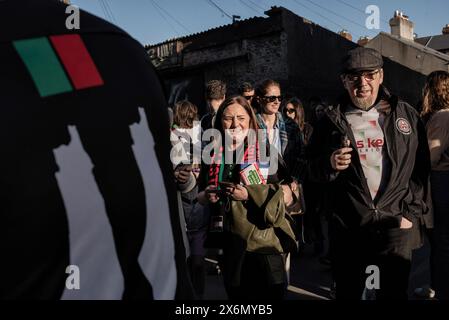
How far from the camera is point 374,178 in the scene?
2975 millimetres

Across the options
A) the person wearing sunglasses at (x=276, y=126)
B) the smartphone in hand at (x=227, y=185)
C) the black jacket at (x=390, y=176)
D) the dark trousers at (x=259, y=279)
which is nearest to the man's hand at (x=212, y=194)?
the smartphone in hand at (x=227, y=185)

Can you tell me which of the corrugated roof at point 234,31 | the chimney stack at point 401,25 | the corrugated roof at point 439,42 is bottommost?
the corrugated roof at point 234,31

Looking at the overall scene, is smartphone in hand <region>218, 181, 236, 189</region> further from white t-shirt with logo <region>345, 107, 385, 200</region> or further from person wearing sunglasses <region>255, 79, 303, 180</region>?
person wearing sunglasses <region>255, 79, 303, 180</region>

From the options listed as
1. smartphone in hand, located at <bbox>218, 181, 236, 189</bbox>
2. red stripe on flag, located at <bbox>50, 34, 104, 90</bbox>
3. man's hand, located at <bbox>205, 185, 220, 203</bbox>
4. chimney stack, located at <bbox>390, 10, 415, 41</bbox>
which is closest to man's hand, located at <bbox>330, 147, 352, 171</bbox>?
smartphone in hand, located at <bbox>218, 181, 236, 189</bbox>

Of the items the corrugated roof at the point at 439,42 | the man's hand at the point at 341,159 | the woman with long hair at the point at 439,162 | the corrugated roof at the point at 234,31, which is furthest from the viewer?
the corrugated roof at the point at 439,42

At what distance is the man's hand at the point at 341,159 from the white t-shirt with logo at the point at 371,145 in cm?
17

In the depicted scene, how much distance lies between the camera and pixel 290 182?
3238 millimetres

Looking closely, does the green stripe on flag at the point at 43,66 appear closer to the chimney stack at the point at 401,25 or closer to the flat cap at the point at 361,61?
the flat cap at the point at 361,61

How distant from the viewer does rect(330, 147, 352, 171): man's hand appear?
111 inches

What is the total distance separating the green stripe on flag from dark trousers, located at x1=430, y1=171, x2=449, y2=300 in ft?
11.6

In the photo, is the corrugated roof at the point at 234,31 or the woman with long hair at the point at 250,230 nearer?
the woman with long hair at the point at 250,230

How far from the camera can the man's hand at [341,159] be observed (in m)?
2.81

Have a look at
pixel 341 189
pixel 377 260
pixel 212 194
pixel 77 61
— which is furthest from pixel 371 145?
pixel 77 61
